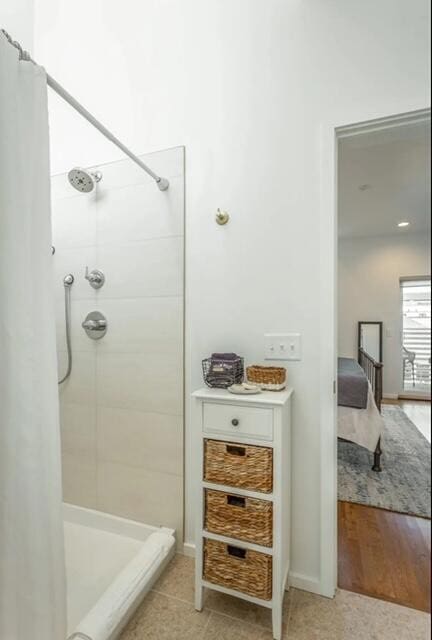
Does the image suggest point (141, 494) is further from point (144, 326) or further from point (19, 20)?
point (19, 20)

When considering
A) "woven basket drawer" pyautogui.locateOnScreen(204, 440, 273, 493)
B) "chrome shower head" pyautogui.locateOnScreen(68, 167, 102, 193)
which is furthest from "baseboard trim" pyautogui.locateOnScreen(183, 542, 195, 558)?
"chrome shower head" pyautogui.locateOnScreen(68, 167, 102, 193)

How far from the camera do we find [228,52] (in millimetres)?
1544

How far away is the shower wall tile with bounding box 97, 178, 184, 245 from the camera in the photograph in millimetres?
1638

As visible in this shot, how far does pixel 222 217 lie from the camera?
1536 millimetres

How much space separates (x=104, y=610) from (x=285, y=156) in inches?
77.3

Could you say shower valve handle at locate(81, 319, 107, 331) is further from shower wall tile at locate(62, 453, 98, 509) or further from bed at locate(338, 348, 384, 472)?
bed at locate(338, 348, 384, 472)

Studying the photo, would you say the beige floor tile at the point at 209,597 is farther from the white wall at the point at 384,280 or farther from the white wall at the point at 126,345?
the white wall at the point at 384,280

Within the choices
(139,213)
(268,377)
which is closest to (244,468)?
(268,377)

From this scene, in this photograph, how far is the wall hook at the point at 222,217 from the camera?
1.54 m

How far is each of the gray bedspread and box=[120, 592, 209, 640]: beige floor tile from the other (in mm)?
1039

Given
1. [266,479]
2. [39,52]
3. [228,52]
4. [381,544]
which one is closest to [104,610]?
[266,479]

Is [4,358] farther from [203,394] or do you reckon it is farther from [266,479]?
[266,479]

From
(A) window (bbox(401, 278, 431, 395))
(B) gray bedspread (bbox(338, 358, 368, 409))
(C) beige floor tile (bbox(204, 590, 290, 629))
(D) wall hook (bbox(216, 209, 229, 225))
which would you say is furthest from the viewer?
(D) wall hook (bbox(216, 209, 229, 225))

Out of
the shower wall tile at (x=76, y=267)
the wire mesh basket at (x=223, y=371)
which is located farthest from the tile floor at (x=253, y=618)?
the shower wall tile at (x=76, y=267)
